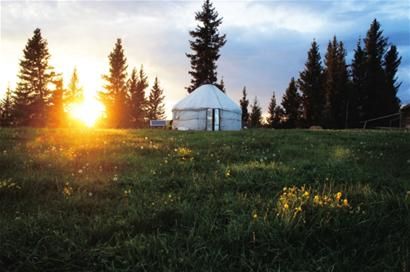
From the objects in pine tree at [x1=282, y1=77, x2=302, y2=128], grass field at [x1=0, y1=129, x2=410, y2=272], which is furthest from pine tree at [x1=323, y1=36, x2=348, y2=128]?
grass field at [x1=0, y1=129, x2=410, y2=272]

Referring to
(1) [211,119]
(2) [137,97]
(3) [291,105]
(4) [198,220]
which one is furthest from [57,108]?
(4) [198,220]

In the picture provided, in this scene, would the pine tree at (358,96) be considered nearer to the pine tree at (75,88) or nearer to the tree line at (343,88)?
the tree line at (343,88)

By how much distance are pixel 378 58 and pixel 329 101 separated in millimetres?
9747

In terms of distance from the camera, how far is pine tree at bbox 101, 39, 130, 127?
147ft

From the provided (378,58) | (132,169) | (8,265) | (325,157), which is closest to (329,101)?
(378,58)

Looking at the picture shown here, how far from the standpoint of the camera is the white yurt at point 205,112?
28062 millimetres

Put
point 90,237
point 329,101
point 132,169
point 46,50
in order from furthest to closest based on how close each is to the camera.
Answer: point 329,101 → point 46,50 → point 132,169 → point 90,237

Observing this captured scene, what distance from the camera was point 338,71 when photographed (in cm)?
4581

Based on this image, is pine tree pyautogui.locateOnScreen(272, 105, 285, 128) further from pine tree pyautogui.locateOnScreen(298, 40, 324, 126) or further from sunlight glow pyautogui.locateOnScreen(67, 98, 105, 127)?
sunlight glow pyautogui.locateOnScreen(67, 98, 105, 127)

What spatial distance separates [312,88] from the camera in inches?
1928

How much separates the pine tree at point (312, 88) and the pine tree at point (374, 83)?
616 centimetres

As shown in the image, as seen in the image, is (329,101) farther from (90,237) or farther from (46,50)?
(90,237)

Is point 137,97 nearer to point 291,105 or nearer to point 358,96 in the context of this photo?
point 291,105

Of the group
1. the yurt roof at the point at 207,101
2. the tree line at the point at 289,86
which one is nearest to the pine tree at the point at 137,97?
the tree line at the point at 289,86
